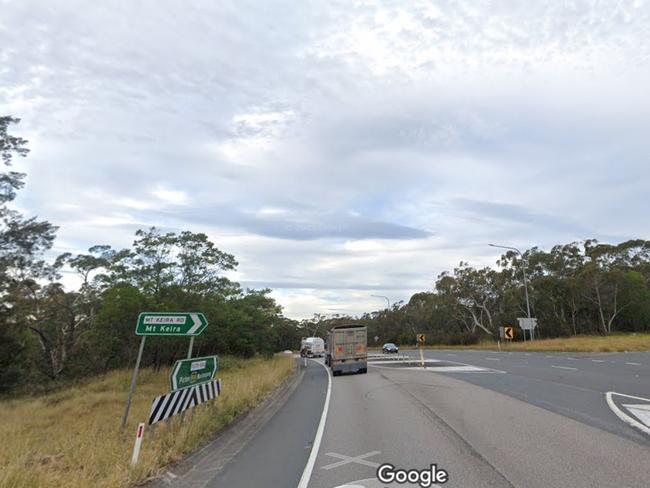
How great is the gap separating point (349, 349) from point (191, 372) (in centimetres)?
1856

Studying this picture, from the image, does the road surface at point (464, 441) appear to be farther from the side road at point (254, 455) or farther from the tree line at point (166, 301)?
the tree line at point (166, 301)

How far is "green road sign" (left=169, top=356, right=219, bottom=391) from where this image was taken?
1003 centimetres

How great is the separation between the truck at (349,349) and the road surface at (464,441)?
13.1m

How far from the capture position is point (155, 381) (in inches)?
1057

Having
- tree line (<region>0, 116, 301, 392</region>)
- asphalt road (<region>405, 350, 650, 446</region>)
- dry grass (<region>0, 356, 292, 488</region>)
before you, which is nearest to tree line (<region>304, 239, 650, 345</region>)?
tree line (<region>0, 116, 301, 392</region>)

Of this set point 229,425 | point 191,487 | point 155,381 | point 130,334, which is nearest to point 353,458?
point 191,487

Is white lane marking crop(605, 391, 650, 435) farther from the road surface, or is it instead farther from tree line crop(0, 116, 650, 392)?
tree line crop(0, 116, 650, 392)

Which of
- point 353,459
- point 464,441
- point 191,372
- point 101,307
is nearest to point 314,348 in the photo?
point 101,307

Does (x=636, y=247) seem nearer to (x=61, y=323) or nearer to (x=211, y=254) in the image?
(x=211, y=254)

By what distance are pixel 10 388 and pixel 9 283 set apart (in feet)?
44.0

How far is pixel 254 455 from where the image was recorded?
843 centimetres

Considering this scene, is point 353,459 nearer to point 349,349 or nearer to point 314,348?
point 349,349

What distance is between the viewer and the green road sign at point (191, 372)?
32.9 feet

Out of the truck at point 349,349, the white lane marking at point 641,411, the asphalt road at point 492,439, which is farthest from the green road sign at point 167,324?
the truck at point 349,349
